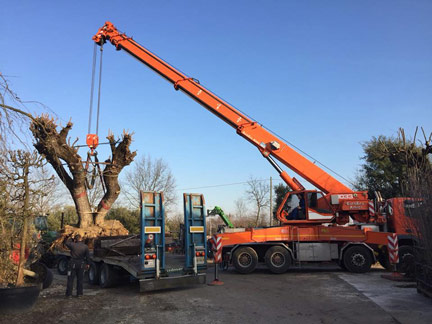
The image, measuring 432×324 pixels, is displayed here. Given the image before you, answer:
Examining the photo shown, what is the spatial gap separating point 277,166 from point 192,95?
4605 millimetres

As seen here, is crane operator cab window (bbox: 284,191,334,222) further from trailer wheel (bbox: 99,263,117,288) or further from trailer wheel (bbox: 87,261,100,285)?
trailer wheel (bbox: 87,261,100,285)

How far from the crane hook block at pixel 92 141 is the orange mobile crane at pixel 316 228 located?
5.60 meters

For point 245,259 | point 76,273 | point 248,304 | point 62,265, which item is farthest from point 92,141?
point 248,304

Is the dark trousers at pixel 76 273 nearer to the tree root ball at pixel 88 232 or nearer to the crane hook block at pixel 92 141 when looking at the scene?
the tree root ball at pixel 88 232

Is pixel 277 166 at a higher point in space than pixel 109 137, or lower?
lower

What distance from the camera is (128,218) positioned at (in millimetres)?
27469

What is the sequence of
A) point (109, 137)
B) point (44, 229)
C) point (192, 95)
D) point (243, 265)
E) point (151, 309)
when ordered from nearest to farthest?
1. point (151, 309)
2. point (243, 265)
3. point (109, 137)
4. point (192, 95)
5. point (44, 229)

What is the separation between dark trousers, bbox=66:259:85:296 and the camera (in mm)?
9047

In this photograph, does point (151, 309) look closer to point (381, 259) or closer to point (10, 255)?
point (10, 255)

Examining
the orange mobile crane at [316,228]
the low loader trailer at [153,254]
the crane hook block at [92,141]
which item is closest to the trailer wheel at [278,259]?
the orange mobile crane at [316,228]

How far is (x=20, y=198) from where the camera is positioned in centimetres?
721

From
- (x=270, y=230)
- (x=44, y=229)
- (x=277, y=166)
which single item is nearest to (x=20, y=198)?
(x=270, y=230)

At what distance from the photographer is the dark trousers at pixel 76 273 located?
356 inches

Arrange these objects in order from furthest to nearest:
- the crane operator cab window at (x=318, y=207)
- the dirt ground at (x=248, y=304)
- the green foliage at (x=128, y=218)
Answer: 1. the green foliage at (x=128, y=218)
2. the crane operator cab window at (x=318, y=207)
3. the dirt ground at (x=248, y=304)
